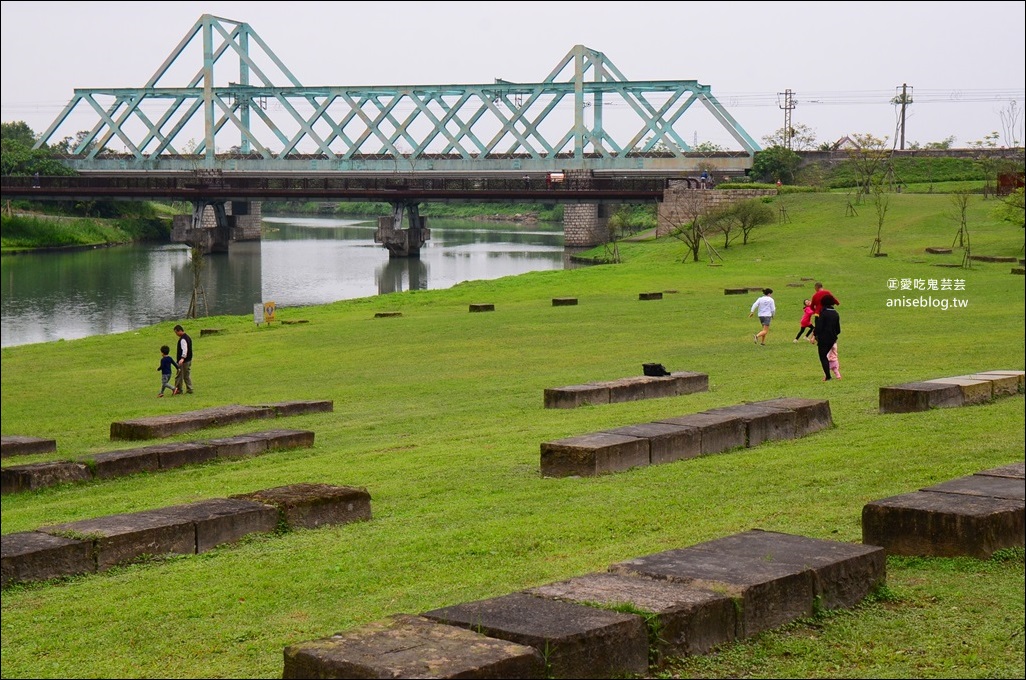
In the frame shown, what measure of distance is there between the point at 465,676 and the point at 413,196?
220 ft

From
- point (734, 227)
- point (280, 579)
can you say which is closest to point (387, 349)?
point (280, 579)

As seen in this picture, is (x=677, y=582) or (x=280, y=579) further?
(x=280, y=579)

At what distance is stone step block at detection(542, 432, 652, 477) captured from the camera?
9.46 meters

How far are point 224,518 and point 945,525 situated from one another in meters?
4.01

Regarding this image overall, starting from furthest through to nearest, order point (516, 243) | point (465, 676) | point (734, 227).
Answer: point (516, 243) → point (734, 227) → point (465, 676)

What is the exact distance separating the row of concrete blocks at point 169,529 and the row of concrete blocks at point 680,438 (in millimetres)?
1878

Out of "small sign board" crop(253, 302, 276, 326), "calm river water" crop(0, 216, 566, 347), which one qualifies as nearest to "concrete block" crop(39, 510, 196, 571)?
"calm river water" crop(0, 216, 566, 347)

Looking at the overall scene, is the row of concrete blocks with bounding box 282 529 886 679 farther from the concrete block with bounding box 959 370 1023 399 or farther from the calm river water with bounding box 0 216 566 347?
the concrete block with bounding box 959 370 1023 399

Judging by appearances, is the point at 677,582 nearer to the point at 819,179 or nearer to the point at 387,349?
the point at 387,349

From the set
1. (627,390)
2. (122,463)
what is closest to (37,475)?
(122,463)

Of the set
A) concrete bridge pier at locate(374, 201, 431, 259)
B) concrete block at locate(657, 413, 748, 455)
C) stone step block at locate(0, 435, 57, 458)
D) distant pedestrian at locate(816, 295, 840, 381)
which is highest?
concrete bridge pier at locate(374, 201, 431, 259)

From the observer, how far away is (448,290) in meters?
41.2

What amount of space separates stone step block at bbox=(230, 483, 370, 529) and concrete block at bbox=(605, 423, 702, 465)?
8.29 feet

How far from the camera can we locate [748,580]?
5066 millimetres
